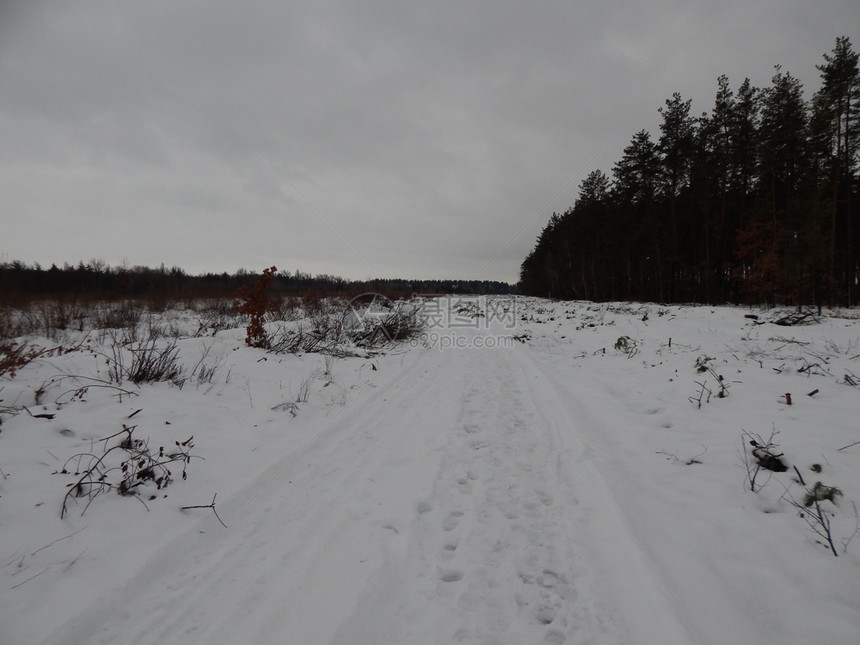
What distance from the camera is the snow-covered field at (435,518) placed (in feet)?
6.01

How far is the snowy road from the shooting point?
1800 mm

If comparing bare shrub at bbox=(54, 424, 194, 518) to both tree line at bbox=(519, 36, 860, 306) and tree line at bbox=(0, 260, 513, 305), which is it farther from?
tree line at bbox=(519, 36, 860, 306)

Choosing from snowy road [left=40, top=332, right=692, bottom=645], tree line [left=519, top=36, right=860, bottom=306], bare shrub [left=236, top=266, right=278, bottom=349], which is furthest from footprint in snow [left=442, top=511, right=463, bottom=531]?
tree line [left=519, top=36, right=860, bottom=306]

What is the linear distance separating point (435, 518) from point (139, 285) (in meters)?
38.8

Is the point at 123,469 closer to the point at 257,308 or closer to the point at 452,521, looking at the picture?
the point at 452,521

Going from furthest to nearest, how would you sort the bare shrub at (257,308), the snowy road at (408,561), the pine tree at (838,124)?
1. the pine tree at (838,124)
2. the bare shrub at (257,308)
3. the snowy road at (408,561)

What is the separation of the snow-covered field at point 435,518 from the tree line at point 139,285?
18.5 feet

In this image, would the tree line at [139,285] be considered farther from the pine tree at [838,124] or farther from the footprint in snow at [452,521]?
the pine tree at [838,124]

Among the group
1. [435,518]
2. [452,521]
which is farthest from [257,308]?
[452,521]

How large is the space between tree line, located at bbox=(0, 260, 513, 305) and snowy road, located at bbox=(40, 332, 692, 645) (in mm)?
6929

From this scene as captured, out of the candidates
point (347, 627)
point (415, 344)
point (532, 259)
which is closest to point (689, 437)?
point (347, 627)

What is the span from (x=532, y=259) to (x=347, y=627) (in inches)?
3004

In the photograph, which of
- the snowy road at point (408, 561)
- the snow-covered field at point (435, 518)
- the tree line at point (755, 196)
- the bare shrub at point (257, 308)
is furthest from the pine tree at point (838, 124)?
the bare shrub at point (257, 308)

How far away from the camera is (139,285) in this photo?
2988cm
